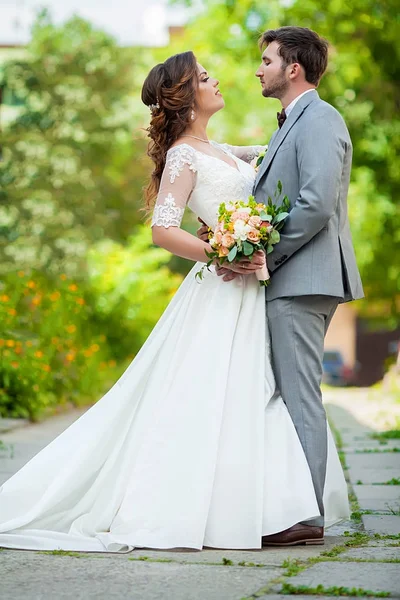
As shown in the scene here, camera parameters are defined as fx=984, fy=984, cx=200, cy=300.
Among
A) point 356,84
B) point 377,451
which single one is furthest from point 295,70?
point 356,84

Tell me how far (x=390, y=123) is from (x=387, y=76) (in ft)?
2.93

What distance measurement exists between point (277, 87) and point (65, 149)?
19.6m

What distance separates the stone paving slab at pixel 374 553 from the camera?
3531mm

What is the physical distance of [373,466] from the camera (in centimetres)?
629

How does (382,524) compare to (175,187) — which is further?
(382,524)

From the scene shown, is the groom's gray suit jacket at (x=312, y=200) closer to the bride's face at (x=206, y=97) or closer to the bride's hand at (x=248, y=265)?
the bride's hand at (x=248, y=265)

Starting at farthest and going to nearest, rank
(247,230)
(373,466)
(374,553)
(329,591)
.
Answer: (373,466) < (247,230) < (374,553) < (329,591)

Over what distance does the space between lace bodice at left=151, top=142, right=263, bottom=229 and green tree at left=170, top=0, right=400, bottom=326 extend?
9.99 metres

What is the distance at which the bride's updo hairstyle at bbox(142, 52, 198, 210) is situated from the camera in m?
4.29

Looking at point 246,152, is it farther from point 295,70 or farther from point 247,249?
point 247,249

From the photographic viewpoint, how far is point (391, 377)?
46.1 ft

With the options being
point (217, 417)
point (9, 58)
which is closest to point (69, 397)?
point (217, 417)

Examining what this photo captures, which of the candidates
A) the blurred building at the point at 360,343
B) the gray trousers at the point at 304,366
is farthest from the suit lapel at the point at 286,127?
the blurred building at the point at 360,343

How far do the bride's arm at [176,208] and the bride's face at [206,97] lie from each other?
26 cm
